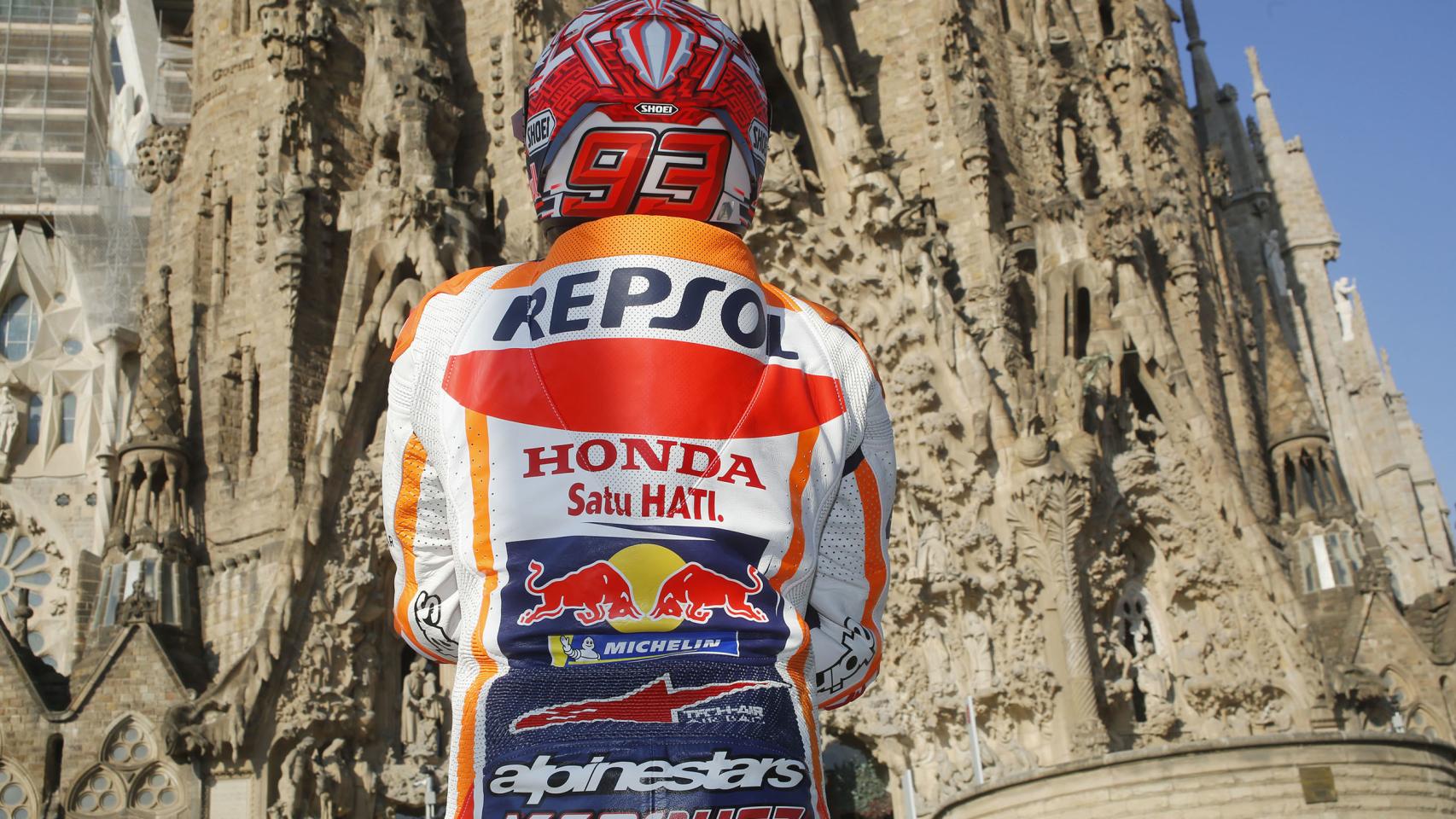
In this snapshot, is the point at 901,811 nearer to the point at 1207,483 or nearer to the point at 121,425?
the point at 1207,483

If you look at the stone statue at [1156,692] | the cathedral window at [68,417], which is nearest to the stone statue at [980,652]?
the stone statue at [1156,692]

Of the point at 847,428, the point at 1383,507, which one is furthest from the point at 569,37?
the point at 1383,507

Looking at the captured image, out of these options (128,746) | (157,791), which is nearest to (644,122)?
(157,791)

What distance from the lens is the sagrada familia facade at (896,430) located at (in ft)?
42.8

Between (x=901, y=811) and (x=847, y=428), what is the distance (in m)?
11.1

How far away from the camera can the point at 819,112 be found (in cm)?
1606

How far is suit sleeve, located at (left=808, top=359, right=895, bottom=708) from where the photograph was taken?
3268 mm

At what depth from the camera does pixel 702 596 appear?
115 inches

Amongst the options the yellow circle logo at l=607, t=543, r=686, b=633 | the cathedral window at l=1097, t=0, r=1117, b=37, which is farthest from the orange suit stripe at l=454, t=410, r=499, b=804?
the cathedral window at l=1097, t=0, r=1117, b=37

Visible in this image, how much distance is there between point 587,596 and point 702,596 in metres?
0.21

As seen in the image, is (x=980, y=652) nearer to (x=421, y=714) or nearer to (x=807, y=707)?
(x=421, y=714)

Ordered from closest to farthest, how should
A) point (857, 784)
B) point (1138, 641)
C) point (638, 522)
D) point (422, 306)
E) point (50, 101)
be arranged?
point (638, 522)
point (422, 306)
point (857, 784)
point (1138, 641)
point (50, 101)

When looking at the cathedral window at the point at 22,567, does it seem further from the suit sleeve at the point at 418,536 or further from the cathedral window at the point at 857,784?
the suit sleeve at the point at 418,536

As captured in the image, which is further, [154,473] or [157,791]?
[154,473]
